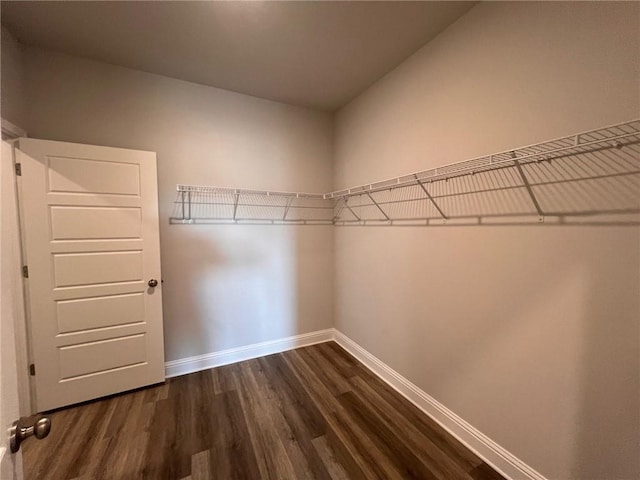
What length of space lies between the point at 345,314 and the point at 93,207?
2.46 m

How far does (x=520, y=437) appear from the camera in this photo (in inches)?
59.5

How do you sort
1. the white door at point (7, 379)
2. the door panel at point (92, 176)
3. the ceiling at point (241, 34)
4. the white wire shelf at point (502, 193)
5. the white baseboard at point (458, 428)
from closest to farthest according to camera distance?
the white door at point (7, 379) → the white wire shelf at point (502, 193) → the white baseboard at point (458, 428) → the ceiling at point (241, 34) → the door panel at point (92, 176)

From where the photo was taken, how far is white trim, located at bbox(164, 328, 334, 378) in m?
2.52

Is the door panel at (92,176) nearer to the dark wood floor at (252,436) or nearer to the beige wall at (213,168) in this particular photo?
the beige wall at (213,168)

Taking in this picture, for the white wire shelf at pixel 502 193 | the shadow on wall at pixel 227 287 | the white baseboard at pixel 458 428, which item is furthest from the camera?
the shadow on wall at pixel 227 287

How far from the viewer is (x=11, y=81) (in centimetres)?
183

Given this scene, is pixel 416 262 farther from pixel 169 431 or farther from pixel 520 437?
pixel 169 431

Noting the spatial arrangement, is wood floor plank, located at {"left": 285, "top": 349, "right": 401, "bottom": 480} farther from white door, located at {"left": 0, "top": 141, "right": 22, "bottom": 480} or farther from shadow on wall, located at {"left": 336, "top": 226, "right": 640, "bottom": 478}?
white door, located at {"left": 0, "top": 141, "right": 22, "bottom": 480}

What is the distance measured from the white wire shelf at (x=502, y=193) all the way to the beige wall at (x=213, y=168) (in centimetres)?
15

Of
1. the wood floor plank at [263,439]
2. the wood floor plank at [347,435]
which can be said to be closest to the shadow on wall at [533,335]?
the wood floor plank at [347,435]

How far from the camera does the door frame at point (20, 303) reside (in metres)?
1.88

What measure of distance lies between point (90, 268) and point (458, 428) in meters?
2.87

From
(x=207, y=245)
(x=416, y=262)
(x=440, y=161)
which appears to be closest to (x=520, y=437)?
(x=416, y=262)

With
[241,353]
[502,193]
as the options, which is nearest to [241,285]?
[241,353]
